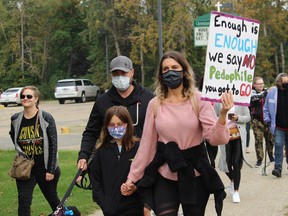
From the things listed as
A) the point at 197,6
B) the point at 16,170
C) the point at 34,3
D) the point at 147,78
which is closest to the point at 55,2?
the point at 34,3

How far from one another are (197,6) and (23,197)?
40.3 meters

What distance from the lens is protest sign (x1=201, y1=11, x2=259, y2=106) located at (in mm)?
4035

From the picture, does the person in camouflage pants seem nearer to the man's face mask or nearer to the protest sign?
the man's face mask

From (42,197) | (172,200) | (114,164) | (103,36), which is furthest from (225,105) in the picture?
(103,36)

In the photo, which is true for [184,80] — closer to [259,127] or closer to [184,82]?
[184,82]

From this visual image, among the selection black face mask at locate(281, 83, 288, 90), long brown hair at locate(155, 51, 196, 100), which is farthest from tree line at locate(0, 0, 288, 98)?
long brown hair at locate(155, 51, 196, 100)

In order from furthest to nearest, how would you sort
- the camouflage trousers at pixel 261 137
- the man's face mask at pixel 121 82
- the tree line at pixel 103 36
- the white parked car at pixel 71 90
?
the tree line at pixel 103 36, the white parked car at pixel 71 90, the camouflage trousers at pixel 261 137, the man's face mask at pixel 121 82

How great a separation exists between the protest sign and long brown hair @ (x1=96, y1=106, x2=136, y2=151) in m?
0.91

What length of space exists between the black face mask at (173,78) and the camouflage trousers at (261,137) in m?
7.79

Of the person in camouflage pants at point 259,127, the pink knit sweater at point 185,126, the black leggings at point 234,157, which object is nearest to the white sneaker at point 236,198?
the black leggings at point 234,157

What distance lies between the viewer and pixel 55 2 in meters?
57.7

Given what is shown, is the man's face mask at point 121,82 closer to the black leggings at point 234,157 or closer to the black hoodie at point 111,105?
the black hoodie at point 111,105

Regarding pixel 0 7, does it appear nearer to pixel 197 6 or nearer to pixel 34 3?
pixel 34 3

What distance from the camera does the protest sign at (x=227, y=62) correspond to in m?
4.04
